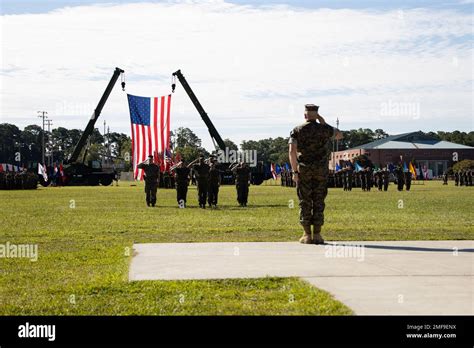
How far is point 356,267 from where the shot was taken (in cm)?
850

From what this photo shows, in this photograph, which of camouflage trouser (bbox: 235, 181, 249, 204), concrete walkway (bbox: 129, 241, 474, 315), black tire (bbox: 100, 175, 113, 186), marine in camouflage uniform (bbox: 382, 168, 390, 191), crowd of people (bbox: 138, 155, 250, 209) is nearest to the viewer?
concrete walkway (bbox: 129, 241, 474, 315)

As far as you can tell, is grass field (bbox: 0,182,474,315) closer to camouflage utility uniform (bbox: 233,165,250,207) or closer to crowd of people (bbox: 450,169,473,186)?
camouflage utility uniform (bbox: 233,165,250,207)

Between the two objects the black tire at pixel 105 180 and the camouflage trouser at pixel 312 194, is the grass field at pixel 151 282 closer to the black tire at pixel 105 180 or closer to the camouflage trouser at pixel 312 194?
the camouflage trouser at pixel 312 194

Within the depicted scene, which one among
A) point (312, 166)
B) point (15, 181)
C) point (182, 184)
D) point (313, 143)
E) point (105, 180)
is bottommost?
point (105, 180)

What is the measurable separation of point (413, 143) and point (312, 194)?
128 metres

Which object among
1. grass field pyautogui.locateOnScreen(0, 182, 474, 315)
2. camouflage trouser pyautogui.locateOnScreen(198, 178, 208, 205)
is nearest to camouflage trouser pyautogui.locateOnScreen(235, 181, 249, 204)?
camouflage trouser pyautogui.locateOnScreen(198, 178, 208, 205)

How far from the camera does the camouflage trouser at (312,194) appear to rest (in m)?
11.1

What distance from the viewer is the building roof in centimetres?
13182

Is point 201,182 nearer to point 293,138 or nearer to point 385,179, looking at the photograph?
point 293,138

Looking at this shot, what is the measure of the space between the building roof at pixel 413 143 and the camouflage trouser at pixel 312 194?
121230mm

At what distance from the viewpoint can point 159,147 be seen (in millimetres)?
49875

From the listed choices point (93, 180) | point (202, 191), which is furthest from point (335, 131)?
point (93, 180)
